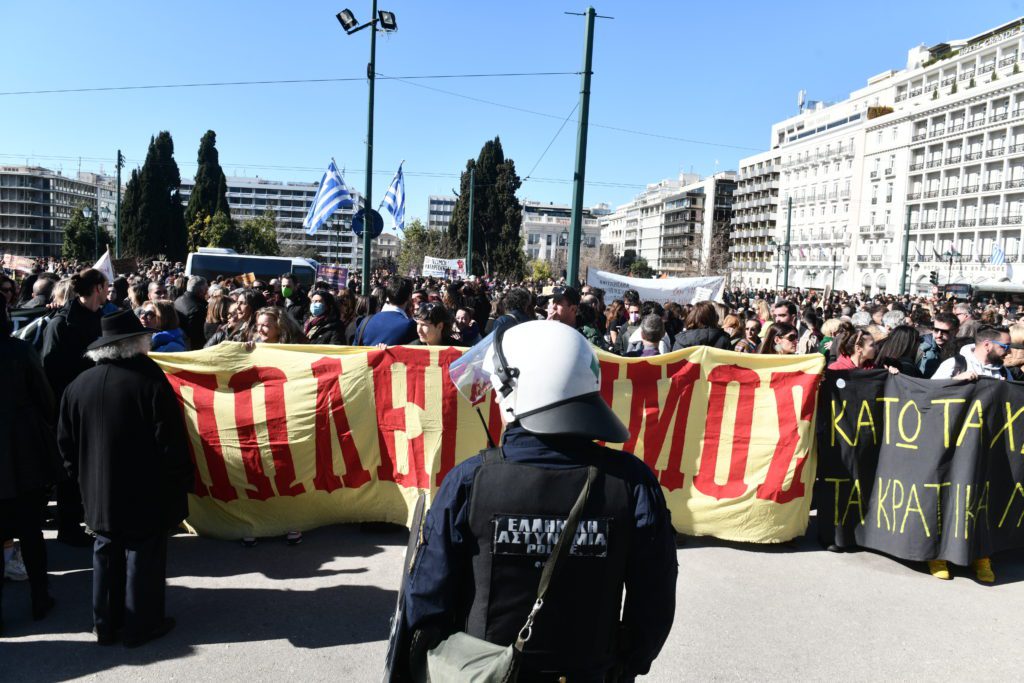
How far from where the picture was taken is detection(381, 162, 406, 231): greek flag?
20.7 meters

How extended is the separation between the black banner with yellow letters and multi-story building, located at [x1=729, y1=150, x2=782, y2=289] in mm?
99146

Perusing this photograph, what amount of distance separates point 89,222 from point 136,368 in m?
77.3

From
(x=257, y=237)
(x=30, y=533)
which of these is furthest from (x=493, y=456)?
(x=257, y=237)

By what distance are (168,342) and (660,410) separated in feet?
12.5

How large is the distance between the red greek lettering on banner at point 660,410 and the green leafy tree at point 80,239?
68.4 metres

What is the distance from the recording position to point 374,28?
1548 cm

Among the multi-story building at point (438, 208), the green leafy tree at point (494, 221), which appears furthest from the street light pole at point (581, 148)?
the multi-story building at point (438, 208)

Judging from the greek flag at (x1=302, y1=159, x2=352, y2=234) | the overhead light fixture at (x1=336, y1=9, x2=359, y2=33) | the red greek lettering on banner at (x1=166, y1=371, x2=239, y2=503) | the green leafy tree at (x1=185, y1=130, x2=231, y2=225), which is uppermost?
the green leafy tree at (x1=185, y1=130, x2=231, y2=225)

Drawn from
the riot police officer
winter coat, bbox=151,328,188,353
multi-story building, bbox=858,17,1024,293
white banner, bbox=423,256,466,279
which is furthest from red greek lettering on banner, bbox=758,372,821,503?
multi-story building, bbox=858,17,1024,293

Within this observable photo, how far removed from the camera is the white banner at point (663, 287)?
1300 centimetres

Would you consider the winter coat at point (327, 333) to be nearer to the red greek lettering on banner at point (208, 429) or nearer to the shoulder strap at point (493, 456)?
Answer: the red greek lettering on banner at point (208, 429)

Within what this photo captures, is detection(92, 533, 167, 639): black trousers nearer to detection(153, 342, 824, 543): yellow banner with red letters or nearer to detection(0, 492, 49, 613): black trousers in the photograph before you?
detection(0, 492, 49, 613): black trousers

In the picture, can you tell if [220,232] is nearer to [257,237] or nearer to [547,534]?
[257,237]

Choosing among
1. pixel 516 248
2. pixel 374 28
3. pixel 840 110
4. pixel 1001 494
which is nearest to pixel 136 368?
pixel 1001 494
